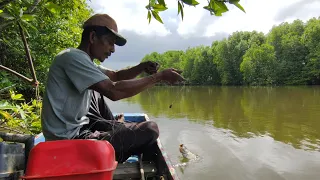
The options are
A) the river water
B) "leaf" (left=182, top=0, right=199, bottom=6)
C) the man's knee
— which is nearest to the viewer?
"leaf" (left=182, top=0, right=199, bottom=6)

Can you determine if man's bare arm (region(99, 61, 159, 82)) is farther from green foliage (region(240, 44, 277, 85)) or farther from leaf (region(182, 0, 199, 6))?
green foliage (region(240, 44, 277, 85))

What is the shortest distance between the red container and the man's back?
45cm

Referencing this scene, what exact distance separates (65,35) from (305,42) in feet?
166

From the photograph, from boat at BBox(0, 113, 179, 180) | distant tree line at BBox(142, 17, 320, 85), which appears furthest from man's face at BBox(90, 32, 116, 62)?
distant tree line at BBox(142, 17, 320, 85)

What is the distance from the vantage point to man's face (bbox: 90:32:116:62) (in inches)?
94.8

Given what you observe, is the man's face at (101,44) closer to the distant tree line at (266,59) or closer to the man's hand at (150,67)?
the man's hand at (150,67)

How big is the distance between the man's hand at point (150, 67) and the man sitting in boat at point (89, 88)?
554 mm

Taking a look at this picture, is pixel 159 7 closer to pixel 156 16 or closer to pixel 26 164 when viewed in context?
pixel 156 16

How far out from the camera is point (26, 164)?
83.1 inches

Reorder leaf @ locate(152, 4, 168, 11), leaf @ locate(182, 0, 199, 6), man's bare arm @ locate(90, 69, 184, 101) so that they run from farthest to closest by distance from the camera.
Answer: man's bare arm @ locate(90, 69, 184, 101), leaf @ locate(152, 4, 168, 11), leaf @ locate(182, 0, 199, 6)

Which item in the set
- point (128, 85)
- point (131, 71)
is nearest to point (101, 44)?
point (128, 85)

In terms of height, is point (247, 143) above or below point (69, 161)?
below

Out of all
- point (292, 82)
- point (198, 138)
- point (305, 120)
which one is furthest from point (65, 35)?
point (292, 82)

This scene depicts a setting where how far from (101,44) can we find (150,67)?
0.80m
